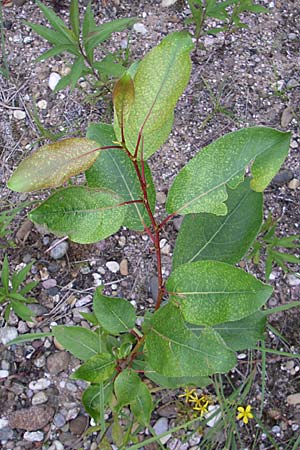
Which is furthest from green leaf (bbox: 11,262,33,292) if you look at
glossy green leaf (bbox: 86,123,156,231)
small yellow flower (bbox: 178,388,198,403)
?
small yellow flower (bbox: 178,388,198,403)

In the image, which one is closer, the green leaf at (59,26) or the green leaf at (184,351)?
the green leaf at (184,351)

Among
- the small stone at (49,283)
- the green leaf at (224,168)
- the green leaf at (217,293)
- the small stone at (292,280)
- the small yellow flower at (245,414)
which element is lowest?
the small yellow flower at (245,414)

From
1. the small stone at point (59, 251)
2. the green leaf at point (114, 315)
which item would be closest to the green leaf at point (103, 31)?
the small stone at point (59, 251)

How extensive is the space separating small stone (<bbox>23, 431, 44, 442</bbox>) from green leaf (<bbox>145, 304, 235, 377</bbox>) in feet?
2.29

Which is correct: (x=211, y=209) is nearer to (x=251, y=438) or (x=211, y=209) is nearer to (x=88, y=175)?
(x=88, y=175)

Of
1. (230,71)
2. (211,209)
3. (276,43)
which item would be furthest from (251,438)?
(276,43)

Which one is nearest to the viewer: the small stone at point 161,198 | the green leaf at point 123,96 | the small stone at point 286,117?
the green leaf at point 123,96

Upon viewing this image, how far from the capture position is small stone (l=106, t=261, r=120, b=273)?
75.4 inches

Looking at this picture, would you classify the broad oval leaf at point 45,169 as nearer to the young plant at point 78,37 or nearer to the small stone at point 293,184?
the young plant at point 78,37

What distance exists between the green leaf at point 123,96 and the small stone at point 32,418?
1.13 meters

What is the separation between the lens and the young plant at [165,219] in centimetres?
99

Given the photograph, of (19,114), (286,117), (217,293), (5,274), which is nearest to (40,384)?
(5,274)

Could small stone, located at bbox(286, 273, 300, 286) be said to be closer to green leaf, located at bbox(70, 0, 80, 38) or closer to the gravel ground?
the gravel ground

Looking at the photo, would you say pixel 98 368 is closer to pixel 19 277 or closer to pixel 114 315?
pixel 114 315
